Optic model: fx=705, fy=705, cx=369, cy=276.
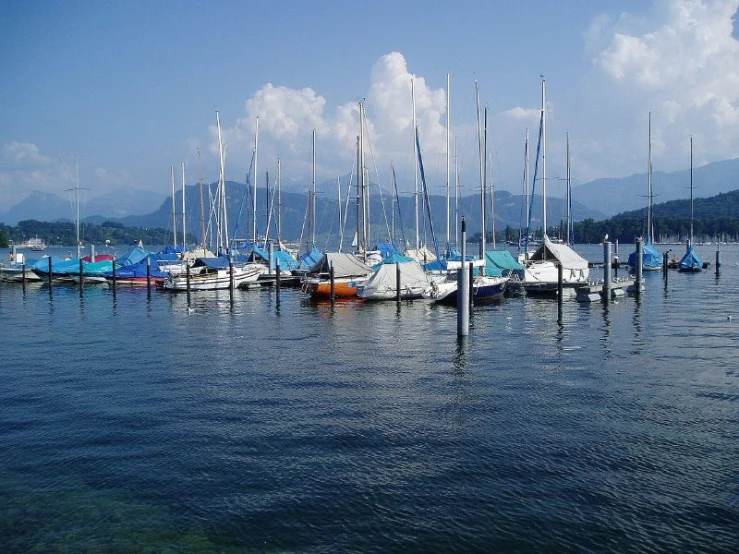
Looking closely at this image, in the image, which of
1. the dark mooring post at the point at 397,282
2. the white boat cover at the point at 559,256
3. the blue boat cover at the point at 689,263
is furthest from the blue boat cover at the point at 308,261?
the blue boat cover at the point at 689,263

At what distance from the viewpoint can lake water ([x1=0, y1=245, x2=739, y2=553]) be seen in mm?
10945

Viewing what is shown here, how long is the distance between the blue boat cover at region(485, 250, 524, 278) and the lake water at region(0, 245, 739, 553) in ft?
66.4

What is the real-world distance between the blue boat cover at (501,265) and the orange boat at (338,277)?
28.6ft

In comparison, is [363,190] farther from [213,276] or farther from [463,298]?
A: [463,298]

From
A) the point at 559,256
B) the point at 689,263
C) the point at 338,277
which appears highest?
the point at 559,256

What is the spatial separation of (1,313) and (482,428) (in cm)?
3605

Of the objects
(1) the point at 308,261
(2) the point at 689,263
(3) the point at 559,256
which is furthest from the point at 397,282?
(2) the point at 689,263

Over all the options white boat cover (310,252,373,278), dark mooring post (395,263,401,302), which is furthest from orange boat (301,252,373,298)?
dark mooring post (395,263,401,302)

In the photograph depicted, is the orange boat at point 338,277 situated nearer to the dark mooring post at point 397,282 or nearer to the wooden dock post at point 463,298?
the dark mooring post at point 397,282

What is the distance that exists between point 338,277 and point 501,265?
40.1 ft

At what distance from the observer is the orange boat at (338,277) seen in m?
47.3

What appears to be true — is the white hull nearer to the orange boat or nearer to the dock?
the orange boat

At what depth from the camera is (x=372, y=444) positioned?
15000 mm

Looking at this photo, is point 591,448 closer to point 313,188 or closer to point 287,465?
point 287,465
